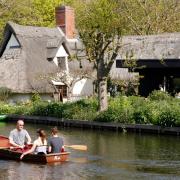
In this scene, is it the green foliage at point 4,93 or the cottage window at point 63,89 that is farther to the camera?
the cottage window at point 63,89

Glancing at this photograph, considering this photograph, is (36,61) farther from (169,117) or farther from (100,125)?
(169,117)

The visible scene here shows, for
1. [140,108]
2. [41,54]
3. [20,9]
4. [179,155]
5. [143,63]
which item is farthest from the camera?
[20,9]

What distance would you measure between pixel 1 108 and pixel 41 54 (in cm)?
1138

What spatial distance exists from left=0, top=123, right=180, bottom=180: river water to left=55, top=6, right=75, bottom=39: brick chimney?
30627 millimetres

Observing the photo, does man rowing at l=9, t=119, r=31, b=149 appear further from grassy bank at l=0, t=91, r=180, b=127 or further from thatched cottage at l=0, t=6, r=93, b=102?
thatched cottage at l=0, t=6, r=93, b=102

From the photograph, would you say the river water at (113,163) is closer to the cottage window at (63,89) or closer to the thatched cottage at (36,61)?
the thatched cottage at (36,61)

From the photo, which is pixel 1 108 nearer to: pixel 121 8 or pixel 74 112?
pixel 74 112

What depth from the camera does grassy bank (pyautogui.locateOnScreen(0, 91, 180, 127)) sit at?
3631 centimetres

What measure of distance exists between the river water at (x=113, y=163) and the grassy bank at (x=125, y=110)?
7.82 feet

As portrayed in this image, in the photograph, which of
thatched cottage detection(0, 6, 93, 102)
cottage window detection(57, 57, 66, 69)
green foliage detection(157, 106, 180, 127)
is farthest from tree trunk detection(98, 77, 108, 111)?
cottage window detection(57, 57, 66, 69)

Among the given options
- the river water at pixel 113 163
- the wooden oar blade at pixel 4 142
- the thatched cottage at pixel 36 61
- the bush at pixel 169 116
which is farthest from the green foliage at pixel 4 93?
the wooden oar blade at pixel 4 142

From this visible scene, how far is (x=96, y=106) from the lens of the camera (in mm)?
42156

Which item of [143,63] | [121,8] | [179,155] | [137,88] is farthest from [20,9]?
[179,155]

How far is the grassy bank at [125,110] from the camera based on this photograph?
3631 cm
